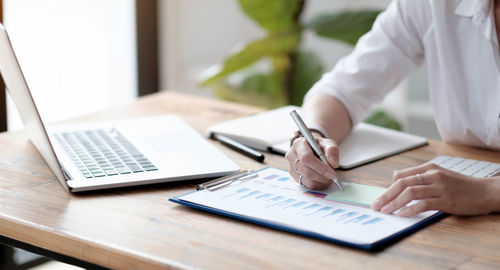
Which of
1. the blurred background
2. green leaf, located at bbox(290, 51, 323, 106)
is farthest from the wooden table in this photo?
green leaf, located at bbox(290, 51, 323, 106)

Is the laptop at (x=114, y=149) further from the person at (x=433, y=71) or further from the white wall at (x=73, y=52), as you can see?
the white wall at (x=73, y=52)

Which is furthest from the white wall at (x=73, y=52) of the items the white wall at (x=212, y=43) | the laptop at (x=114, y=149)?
the laptop at (x=114, y=149)

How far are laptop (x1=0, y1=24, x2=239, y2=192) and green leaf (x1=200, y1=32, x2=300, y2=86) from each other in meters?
1.04

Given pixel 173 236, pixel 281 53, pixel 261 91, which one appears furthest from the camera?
pixel 261 91

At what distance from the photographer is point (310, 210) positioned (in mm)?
947

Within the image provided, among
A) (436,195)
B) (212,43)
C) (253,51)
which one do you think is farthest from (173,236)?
(212,43)

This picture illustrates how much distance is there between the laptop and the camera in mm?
1052

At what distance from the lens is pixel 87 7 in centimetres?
266

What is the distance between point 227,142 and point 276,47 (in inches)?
48.8

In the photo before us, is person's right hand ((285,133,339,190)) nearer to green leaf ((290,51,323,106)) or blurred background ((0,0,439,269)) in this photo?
blurred background ((0,0,439,269))

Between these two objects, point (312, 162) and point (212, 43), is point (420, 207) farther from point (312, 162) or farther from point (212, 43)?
point (212, 43)

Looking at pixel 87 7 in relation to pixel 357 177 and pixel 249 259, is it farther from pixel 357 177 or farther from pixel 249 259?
pixel 249 259

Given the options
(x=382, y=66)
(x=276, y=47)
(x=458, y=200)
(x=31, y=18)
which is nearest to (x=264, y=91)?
(x=276, y=47)

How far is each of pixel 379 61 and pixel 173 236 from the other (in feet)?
2.63
